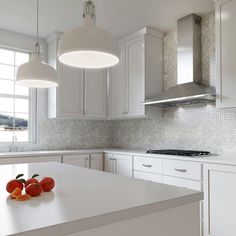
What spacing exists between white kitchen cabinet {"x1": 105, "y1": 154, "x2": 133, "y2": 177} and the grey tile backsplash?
1.92 ft

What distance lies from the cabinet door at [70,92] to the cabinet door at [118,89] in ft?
1.74

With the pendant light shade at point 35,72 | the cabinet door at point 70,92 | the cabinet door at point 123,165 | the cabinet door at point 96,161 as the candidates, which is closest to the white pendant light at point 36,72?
the pendant light shade at point 35,72

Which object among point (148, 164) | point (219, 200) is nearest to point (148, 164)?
point (148, 164)

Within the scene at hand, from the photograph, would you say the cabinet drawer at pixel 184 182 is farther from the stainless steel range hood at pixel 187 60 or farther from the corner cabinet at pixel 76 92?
the corner cabinet at pixel 76 92

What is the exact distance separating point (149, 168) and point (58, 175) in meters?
Result: 1.79

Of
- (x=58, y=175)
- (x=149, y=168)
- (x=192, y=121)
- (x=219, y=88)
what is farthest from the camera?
(x=192, y=121)

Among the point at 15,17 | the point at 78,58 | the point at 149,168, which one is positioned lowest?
the point at 149,168

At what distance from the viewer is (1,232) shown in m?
0.76

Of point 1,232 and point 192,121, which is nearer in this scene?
point 1,232

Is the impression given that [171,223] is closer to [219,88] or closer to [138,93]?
[219,88]

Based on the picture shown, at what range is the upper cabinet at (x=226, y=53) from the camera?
272 centimetres

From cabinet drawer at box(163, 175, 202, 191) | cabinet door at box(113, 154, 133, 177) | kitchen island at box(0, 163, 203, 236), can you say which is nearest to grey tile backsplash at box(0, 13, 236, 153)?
cabinet door at box(113, 154, 133, 177)

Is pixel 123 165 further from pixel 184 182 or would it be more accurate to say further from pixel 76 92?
pixel 76 92

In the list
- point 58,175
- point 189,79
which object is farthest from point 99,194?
point 189,79
